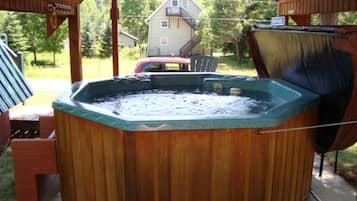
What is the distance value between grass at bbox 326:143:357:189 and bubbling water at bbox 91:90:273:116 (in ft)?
3.85

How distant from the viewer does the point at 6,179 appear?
13.2ft

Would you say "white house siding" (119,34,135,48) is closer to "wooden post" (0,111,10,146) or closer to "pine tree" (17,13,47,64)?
"pine tree" (17,13,47,64)

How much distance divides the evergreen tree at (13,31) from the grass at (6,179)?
48.6 ft

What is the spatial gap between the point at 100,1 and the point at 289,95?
37.4 m

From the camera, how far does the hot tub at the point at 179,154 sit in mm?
2631

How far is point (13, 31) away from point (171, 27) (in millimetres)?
10086

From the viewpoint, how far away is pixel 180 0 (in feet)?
77.2

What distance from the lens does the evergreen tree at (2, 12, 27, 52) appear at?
17859 millimetres

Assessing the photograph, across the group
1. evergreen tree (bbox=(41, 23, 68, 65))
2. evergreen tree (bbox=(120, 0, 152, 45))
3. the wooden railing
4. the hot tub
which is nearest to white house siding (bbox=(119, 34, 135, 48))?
evergreen tree (bbox=(120, 0, 152, 45))

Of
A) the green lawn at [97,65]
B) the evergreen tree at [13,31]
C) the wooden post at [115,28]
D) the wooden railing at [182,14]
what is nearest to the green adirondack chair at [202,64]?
the wooden post at [115,28]

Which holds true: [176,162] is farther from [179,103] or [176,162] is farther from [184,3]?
[184,3]

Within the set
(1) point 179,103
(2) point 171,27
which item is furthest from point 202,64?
(2) point 171,27

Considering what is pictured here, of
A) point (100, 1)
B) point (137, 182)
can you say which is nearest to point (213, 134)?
point (137, 182)

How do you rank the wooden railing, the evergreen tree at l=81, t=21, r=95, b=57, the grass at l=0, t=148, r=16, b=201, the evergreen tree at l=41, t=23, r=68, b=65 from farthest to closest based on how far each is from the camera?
the wooden railing < the evergreen tree at l=81, t=21, r=95, b=57 < the evergreen tree at l=41, t=23, r=68, b=65 < the grass at l=0, t=148, r=16, b=201
